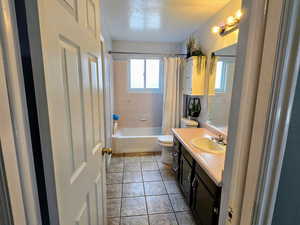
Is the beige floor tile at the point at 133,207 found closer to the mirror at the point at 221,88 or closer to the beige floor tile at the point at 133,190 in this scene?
the beige floor tile at the point at 133,190

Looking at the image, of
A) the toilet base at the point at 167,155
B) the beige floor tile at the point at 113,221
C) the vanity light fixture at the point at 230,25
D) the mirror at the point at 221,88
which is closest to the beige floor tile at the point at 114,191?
the beige floor tile at the point at 113,221

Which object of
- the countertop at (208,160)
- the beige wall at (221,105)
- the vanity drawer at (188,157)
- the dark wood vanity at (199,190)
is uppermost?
the beige wall at (221,105)

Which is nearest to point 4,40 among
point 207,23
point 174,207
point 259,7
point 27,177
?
point 27,177

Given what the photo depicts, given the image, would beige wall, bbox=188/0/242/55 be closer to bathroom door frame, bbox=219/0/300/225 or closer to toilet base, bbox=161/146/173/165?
bathroom door frame, bbox=219/0/300/225

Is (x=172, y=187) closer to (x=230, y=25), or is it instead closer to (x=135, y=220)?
(x=135, y=220)

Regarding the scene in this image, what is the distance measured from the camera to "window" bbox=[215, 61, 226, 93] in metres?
2.03

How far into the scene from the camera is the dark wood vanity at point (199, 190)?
→ 4.03ft

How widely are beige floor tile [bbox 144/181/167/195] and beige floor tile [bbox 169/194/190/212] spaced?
0.50 ft

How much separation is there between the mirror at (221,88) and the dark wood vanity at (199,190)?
0.65 m

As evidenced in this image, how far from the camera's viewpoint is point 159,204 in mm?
1970

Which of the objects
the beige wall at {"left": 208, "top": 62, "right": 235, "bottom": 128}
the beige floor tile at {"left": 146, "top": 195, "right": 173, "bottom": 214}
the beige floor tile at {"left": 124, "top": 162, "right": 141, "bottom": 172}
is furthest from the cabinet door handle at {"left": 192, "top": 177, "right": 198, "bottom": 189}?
the beige floor tile at {"left": 124, "top": 162, "right": 141, "bottom": 172}

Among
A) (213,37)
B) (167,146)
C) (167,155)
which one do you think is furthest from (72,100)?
(167,155)

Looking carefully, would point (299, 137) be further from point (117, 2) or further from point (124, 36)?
point (124, 36)

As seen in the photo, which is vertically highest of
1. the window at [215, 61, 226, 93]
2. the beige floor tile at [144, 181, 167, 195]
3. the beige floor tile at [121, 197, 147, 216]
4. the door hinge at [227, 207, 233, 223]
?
the window at [215, 61, 226, 93]
